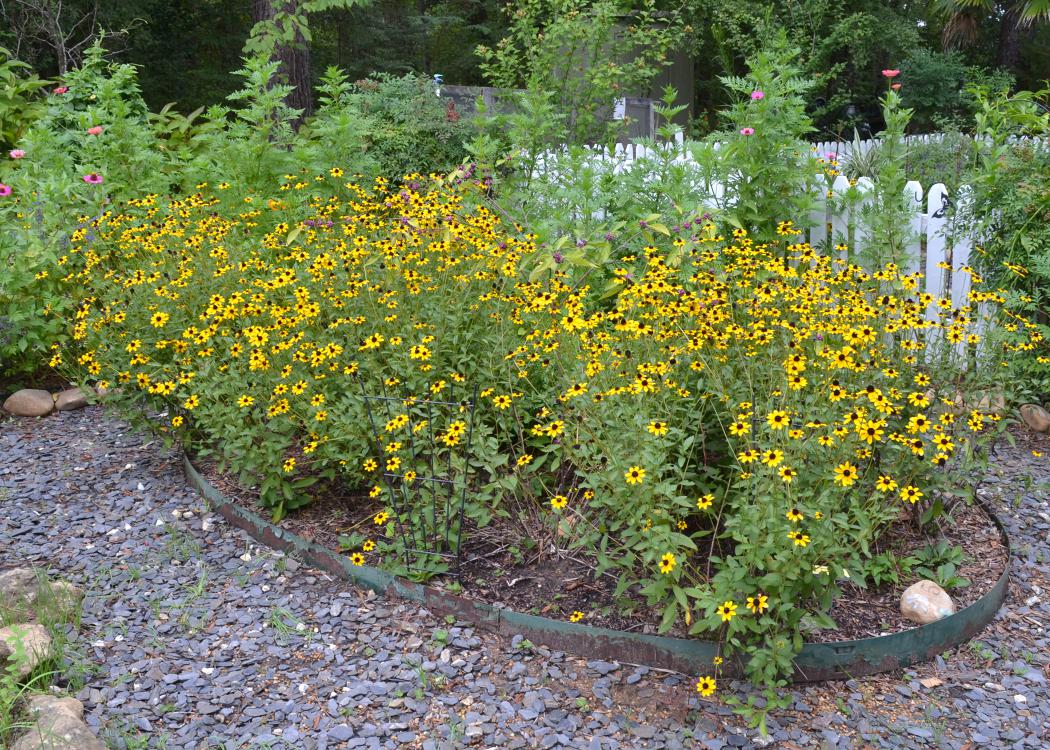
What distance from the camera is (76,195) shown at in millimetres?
5090

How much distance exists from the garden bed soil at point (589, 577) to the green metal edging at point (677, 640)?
0.06 meters

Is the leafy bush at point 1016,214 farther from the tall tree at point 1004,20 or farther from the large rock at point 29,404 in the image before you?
the tall tree at point 1004,20

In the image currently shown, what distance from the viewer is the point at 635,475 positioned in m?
2.27

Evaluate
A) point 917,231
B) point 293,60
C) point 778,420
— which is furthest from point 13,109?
point 778,420

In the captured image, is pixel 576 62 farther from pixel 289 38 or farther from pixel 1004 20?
pixel 1004 20

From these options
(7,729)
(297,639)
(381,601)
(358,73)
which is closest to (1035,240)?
(381,601)

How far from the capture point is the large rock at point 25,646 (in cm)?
242

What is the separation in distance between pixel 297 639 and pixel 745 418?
1474 millimetres

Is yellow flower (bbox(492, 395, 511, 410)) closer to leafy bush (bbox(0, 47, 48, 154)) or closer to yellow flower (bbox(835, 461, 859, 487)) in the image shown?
yellow flower (bbox(835, 461, 859, 487))

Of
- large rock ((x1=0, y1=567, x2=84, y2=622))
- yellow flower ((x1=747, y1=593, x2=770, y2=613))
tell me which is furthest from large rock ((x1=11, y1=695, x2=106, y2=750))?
→ yellow flower ((x1=747, y1=593, x2=770, y2=613))

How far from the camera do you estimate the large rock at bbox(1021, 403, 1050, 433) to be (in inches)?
164

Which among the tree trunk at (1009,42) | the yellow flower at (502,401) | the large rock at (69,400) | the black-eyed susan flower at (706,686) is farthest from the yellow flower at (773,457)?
the tree trunk at (1009,42)

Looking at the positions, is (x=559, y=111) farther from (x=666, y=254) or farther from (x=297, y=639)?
(x=297, y=639)

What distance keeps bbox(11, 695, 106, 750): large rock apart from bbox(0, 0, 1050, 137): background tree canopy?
11115 millimetres
